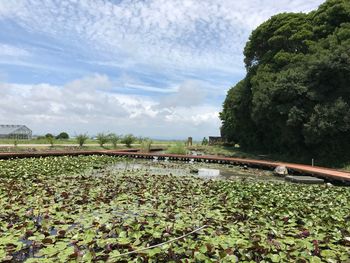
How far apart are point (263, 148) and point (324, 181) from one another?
1388 cm

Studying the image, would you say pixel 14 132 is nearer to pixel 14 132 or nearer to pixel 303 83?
pixel 14 132

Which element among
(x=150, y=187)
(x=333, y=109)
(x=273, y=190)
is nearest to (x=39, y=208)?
(x=150, y=187)

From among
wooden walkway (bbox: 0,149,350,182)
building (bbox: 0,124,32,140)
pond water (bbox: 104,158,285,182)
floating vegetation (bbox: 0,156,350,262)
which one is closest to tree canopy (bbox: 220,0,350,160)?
wooden walkway (bbox: 0,149,350,182)

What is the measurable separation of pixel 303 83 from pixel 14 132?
38.7 metres

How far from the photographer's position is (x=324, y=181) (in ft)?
43.7

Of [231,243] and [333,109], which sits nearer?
[231,243]

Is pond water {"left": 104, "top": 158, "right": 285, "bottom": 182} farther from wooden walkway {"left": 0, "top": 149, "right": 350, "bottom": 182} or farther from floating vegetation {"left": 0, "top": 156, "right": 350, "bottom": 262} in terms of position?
floating vegetation {"left": 0, "top": 156, "right": 350, "bottom": 262}

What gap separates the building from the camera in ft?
142

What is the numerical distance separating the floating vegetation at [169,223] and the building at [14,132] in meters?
37.4

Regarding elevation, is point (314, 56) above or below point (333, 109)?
above

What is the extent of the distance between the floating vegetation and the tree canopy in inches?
364

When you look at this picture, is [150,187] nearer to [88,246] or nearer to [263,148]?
[88,246]

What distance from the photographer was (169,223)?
561 centimetres

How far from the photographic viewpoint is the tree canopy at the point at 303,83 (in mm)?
17500
